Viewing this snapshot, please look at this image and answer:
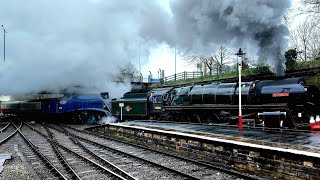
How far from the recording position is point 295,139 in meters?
8.96

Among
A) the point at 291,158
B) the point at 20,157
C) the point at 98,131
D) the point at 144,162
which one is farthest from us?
the point at 98,131

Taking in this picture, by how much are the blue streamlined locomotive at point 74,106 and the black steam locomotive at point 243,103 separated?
15.2 ft

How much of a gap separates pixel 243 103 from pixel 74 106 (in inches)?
571

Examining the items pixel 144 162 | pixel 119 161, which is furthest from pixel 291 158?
pixel 119 161

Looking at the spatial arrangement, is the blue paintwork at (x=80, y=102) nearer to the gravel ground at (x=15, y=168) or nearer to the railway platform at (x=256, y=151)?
the gravel ground at (x=15, y=168)

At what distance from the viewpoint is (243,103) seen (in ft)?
44.9

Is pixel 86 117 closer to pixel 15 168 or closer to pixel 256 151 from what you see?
pixel 15 168

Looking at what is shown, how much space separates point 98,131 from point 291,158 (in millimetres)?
14766

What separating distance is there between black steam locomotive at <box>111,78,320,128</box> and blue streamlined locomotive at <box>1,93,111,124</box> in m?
4.64

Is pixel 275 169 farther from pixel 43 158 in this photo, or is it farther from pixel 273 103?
pixel 43 158

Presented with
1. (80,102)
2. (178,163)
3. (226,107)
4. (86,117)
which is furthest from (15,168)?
(86,117)

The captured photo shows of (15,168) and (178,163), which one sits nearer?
(15,168)

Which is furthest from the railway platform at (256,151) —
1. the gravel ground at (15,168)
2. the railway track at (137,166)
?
the gravel ground at (15,168)

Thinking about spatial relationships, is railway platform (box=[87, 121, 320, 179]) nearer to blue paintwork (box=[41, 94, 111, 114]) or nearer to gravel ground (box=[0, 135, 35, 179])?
gravel ground (box=[0, 135, 35, 179])
